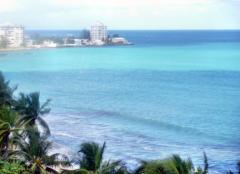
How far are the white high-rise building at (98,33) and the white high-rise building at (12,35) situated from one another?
2933cm

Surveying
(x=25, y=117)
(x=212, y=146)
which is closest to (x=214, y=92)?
(x=212, y=146)

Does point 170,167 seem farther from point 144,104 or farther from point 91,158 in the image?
point 144,104

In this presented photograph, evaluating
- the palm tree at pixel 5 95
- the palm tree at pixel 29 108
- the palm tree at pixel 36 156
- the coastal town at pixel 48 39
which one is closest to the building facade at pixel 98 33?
the coastal town at pixel 48 39

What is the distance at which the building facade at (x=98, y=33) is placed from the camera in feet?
618

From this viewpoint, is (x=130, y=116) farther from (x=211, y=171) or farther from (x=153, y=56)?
(x=153, y=56)

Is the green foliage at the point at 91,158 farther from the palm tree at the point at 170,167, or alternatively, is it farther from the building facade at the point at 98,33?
the building facade at the point at 98,33

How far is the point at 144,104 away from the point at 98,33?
127 metres

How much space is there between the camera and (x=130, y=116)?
59.2 meters

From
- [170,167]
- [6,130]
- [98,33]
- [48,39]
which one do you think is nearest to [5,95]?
[6,130]

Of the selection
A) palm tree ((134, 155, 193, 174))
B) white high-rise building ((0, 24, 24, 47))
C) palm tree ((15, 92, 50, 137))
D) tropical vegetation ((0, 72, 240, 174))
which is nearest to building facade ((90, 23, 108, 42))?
white high-rise building ((0, 24, 24, 47))

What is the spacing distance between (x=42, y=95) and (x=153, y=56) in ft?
235

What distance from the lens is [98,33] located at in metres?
192

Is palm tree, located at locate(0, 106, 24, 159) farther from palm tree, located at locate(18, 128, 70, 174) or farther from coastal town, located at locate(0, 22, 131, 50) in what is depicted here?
coastal town, located at locate(0, 22, 131, 50)

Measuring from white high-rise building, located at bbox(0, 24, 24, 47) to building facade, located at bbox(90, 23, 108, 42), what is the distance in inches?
1154
